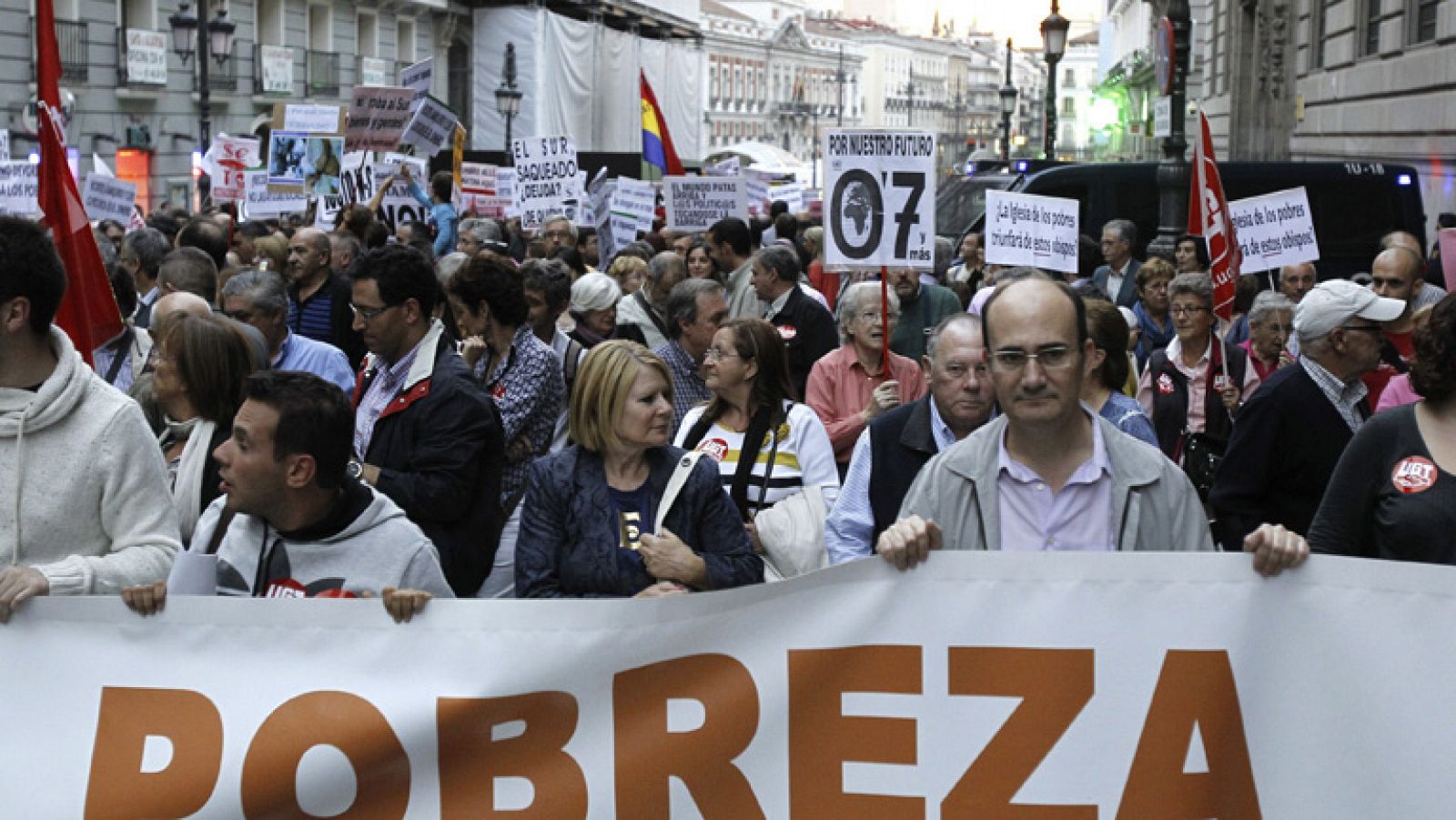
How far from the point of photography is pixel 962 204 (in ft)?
60.2

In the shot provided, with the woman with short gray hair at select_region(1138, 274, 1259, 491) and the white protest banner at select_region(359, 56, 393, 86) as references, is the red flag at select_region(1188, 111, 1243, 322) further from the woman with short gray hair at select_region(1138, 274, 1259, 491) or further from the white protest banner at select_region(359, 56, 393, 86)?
the white protest banner at select_region(359, 56, 393, 86)

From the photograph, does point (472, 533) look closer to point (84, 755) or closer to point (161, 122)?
point (84, 755)

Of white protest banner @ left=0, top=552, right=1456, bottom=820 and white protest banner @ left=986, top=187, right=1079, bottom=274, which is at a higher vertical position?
white protest banner @ left=986, top=187, right=1079, bottom=274

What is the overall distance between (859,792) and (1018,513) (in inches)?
24.9

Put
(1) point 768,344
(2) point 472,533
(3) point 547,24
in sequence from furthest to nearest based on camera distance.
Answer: (3) point 547,24 → (1) point 768,344 → (2) point 472,533

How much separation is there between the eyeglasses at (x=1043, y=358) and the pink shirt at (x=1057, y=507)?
0.19 metres

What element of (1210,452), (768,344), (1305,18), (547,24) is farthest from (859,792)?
(547,24)

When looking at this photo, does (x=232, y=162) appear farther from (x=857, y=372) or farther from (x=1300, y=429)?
(x=1300, y=429)

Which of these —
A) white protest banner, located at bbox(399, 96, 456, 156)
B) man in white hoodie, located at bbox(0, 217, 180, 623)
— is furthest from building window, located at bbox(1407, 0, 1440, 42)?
man in white hoodie, located at bbox(0, 217, 180, 623)

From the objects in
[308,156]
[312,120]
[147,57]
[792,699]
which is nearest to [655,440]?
[792,699]

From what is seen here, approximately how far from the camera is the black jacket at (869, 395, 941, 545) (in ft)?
16.4

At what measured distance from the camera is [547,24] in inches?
2259

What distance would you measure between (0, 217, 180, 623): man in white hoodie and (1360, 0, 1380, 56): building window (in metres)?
23.0

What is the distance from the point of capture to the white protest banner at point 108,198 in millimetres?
15250
